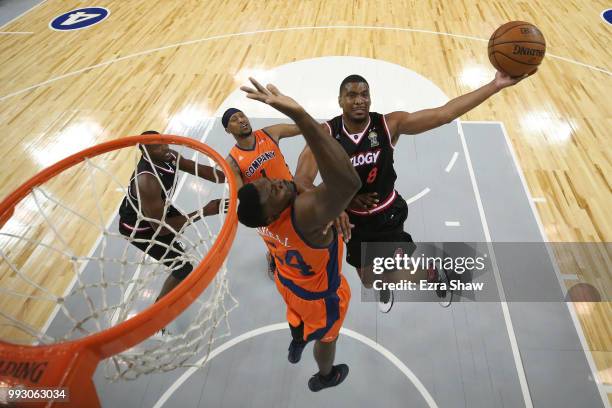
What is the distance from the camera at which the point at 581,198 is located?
13.3 feet

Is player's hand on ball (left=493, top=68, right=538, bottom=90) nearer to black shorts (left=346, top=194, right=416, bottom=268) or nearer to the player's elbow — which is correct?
the player's elbow

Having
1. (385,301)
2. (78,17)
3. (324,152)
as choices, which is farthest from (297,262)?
(78,17)

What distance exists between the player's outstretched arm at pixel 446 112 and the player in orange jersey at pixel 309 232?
3.35ft

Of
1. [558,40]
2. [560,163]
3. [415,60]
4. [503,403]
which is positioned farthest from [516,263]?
[558,40]

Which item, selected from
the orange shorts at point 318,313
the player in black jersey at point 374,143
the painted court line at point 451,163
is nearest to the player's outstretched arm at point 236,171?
the player in black jersey at point 374,143

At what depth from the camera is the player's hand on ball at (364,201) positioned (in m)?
2.80

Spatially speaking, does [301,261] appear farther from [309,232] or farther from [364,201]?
[364,201]

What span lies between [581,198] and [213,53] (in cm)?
570

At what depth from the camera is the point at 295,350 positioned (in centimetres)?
262

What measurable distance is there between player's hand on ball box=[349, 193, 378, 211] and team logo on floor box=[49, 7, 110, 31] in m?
7.47

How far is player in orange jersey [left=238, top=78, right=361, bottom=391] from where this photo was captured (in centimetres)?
150

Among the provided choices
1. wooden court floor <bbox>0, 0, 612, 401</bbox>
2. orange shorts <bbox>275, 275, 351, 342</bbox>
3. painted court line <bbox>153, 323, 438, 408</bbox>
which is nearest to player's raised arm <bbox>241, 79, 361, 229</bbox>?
orange shorts <bbox>275, 275, 351, 342</bbox>

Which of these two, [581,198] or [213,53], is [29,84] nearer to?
[213,53]

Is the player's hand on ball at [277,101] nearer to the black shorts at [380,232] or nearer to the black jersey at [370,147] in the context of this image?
the black jersey at [370,147]
